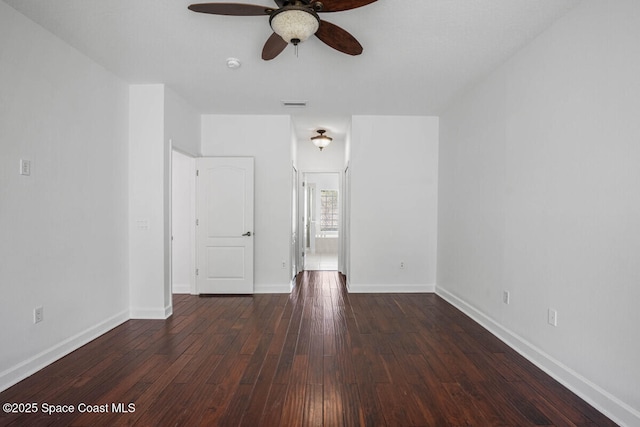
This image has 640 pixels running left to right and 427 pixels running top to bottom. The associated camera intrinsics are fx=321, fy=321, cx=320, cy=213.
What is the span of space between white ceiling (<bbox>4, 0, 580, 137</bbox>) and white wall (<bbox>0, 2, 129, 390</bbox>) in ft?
1.07

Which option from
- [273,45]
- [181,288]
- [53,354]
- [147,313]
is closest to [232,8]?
[273,45]

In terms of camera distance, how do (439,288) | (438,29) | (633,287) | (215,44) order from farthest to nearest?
(439,288) < (215,44) < (438,29) < (633,287)

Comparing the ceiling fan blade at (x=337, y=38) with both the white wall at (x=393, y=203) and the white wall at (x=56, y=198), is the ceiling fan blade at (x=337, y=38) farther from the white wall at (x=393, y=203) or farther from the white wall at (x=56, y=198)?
the white wall at (x=393, y=203)

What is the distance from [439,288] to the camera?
4840 millimetres

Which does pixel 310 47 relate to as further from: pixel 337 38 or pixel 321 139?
pixel 321 139

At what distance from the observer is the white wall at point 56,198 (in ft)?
7.67

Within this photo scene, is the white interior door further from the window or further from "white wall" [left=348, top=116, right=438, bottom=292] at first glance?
the window

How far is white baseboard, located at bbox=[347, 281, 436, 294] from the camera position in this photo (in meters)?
4.98

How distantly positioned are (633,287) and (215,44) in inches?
139

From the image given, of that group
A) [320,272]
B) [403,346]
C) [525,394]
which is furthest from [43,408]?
[320,272]

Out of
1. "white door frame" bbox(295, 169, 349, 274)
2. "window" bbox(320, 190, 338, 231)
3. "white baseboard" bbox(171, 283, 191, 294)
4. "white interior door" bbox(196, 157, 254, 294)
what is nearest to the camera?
"white interior door" bbox(196, 157, 254, 294)


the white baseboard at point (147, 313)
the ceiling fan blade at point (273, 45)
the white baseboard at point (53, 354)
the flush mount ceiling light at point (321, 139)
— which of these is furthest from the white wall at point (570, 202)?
the white baseboard at point (53, 354)

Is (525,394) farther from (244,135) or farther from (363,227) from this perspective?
(244,135)

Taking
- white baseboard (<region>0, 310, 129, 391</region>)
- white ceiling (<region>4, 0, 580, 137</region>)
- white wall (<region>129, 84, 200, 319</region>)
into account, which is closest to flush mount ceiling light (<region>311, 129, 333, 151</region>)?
white ceiling (<region>4, 0, 580, 137</region>)
